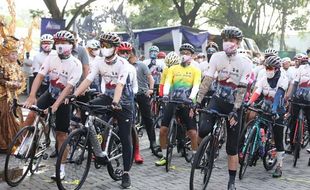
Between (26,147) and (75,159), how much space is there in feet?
2.21

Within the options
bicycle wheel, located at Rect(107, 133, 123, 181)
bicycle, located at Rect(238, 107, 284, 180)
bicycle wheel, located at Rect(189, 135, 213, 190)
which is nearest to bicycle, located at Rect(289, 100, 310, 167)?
bicycle, located at Rect(238, 107, 284, 180)

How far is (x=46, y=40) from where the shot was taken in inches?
356

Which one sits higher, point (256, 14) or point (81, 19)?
point (256, 14)

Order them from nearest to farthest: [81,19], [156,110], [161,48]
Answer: [156,110]
[81,19]
[161,48]

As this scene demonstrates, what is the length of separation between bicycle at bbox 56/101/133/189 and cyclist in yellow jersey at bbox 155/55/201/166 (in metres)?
1.27

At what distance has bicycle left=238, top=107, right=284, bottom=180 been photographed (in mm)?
7336

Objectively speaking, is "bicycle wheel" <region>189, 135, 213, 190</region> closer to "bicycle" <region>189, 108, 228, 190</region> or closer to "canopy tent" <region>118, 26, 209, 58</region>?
"bicycle" <region>189, 108, 228, 190</region>

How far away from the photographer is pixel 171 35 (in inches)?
859

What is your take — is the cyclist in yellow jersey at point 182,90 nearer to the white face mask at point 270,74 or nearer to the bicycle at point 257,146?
the bicycle at point 257,146

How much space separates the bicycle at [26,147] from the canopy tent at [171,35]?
13521 millimetres

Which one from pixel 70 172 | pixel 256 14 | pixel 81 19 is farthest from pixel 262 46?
pixel 70 172

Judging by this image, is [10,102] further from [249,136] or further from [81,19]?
[81,19]

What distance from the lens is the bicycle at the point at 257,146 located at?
734 cm

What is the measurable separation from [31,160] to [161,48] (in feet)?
59.4
